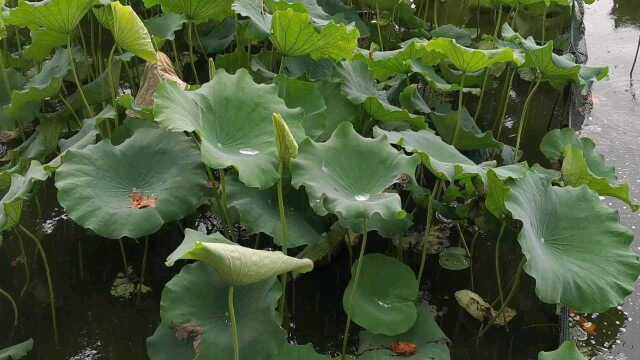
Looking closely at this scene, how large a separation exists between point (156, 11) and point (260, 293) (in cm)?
227

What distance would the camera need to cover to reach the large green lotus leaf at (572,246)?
1855 mm

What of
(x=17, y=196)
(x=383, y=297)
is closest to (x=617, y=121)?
(x=383, y=297)

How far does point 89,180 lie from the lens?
207 centimetres

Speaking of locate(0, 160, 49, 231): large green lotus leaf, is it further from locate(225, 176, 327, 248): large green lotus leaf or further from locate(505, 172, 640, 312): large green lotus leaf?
locate(505, 172, 640, 312): large green lotus leaf

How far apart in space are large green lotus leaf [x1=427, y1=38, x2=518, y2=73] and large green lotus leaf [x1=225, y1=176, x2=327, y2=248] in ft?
2.16

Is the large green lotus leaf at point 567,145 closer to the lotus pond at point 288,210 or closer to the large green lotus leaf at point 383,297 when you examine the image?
the lotus pond at point 288,210

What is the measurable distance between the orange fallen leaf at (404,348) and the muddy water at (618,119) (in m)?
0.63

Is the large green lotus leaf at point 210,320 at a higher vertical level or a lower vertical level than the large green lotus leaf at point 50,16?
lower

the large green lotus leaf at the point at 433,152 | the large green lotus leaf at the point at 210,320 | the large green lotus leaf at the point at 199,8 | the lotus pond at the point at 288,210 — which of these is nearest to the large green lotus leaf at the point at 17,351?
the lotus pond at the point at 288,210

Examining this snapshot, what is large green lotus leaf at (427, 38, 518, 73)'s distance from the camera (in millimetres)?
2289

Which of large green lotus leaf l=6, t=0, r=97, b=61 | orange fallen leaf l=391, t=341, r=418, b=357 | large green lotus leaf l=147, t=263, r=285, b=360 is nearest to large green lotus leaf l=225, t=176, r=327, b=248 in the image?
large green lotus leaf l=147, t=263, r=285, b=360

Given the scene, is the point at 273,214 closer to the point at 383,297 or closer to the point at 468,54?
the point at 383,297

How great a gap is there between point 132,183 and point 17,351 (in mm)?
571

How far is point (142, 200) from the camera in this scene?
6.82 ft
